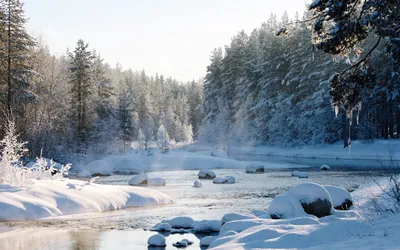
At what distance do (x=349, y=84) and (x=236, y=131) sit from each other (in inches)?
2372

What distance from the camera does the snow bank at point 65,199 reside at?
687 inches

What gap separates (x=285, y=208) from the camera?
49.5 feet

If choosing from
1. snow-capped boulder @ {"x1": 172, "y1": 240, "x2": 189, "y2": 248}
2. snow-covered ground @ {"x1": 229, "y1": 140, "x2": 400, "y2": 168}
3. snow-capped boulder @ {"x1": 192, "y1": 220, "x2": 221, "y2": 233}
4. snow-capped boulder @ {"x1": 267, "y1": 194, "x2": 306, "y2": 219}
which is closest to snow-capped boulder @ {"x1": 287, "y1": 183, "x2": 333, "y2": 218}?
snow-capped boulder @ {"x1": 267, "y1": 194, "x2": 306, "y2": 219}

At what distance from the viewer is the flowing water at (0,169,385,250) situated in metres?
13.4

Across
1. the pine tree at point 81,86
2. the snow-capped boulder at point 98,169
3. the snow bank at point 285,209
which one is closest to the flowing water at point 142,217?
the snow bank at point 285,209

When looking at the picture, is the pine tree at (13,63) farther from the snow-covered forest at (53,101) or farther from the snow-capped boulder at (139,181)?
the snow-capped boulder at (139,181)

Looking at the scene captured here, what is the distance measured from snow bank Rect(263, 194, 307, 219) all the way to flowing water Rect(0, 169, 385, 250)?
8.35 feet

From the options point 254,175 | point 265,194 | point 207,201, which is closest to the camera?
point 207,201

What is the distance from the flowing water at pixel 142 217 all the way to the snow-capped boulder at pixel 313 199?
3351 millimetres

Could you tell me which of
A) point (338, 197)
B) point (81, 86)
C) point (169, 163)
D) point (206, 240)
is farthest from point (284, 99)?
point (206, 240)

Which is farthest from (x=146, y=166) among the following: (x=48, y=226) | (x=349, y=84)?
(x=349, y=84)

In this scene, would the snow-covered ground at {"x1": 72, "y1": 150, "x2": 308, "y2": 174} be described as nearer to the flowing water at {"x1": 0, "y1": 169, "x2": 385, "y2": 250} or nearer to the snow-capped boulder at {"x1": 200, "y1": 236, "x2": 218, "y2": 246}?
the flowing water at {"x1": 0, "y1": 169, "x2": 385, "y2": 250}

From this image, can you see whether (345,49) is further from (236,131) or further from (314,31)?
(236,131)

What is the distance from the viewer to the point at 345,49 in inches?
512
